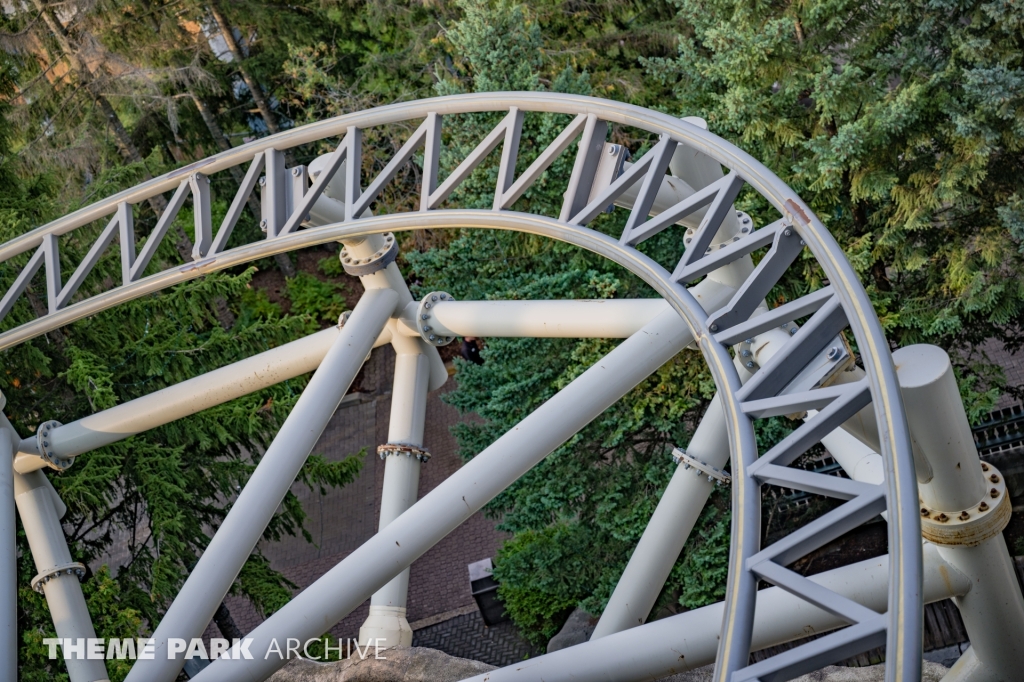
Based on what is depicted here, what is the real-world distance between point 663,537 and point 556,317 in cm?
213

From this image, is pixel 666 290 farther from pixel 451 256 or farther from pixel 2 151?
pixel 2 151

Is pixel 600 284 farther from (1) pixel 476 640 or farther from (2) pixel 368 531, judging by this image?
(2) pixel 368 531

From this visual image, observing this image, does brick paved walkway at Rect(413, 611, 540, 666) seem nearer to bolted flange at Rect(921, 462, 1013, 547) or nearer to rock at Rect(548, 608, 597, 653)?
rock at Rect(548, 608, 597, 653)

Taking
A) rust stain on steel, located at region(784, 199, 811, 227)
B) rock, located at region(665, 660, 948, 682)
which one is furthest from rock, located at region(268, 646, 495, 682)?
rust stain on steel, located at region(784, 199, 811, 227)

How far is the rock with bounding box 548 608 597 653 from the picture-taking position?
583 inches

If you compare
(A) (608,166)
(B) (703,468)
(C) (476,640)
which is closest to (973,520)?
(B) (703,468)

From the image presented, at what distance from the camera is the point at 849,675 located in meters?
8.62

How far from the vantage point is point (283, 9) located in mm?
22344

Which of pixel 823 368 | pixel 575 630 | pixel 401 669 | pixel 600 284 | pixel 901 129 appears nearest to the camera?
pixel 823 368

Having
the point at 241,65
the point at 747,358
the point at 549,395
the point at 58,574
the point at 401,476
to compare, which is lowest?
the point at 58,574

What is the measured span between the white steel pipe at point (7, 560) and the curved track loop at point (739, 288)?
1.03 meters

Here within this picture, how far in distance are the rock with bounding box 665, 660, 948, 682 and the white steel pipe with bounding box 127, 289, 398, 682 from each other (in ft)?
11.8

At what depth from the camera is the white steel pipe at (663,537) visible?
28.2ft

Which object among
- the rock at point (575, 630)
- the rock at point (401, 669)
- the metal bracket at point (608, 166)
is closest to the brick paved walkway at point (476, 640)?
the rock at point (575, 630)
